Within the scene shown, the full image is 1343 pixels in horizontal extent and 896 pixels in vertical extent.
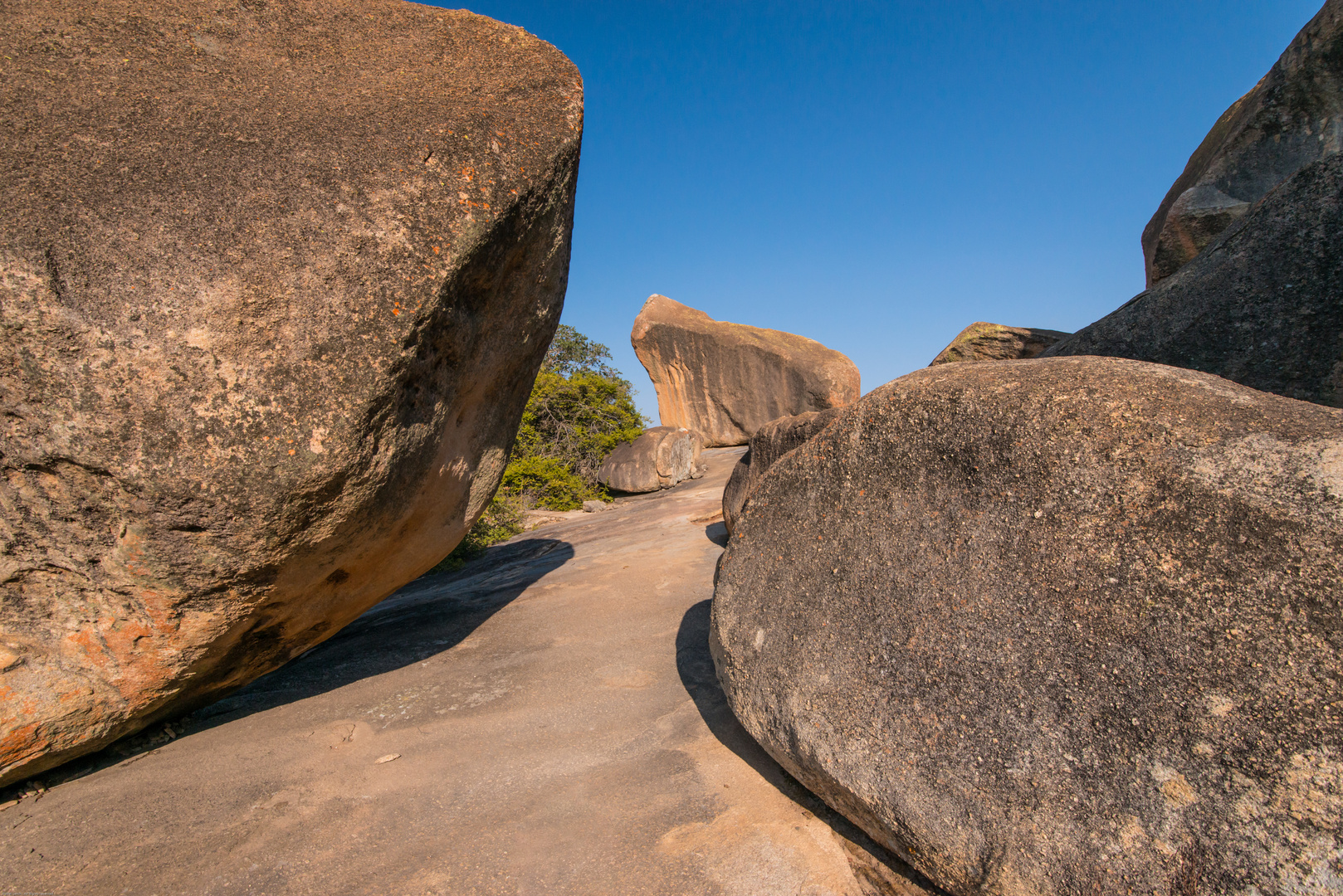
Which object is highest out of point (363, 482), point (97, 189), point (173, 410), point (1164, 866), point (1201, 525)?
point (97, 189)

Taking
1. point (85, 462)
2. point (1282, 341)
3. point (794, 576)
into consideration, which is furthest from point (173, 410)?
point (1282, 341)

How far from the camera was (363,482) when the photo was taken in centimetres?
245

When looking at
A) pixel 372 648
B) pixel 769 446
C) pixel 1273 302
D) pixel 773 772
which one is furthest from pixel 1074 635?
pixel 372 648

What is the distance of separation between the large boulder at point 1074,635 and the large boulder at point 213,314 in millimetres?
1649

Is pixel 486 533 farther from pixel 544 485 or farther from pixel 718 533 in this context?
pixel 544 485

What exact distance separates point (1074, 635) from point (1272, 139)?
4.62 m

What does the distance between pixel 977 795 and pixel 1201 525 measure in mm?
833

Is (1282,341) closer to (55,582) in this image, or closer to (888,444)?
(888,444)

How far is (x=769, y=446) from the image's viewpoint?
4.96m

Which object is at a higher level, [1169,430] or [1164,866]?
[1169,430]

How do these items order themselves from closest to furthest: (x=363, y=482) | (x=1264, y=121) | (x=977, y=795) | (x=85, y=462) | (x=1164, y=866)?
(x=1164, y=866) → (x=977, y=795) → (x=85, y=462) → (x=363, y=482) → (x=1264, y=121)

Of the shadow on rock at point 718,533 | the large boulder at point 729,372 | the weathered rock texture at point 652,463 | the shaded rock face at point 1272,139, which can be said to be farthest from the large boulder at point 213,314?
the large boulder at point 729,372

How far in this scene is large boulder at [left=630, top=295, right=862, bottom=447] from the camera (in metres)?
14.7

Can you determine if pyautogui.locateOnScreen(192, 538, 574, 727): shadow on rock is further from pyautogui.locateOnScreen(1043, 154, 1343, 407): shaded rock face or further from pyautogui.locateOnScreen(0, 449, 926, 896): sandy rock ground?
Answer: pyautogui.locateOnScreen(1043, 154, 1343, 407): shaded rock face
